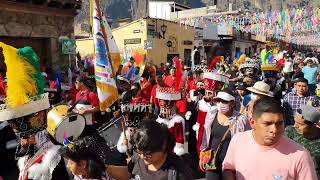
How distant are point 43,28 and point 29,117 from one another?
1292 centimetres

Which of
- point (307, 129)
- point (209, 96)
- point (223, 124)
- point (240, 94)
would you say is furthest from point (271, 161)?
point (240, 94)

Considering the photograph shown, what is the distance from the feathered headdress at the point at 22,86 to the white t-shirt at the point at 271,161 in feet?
5.28

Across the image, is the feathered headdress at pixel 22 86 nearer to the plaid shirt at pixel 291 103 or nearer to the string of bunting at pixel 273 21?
the plaid shirt at pixel 291 103

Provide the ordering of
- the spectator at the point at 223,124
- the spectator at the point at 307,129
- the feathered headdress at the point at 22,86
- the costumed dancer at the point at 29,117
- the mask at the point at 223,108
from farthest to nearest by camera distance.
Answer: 1. the mask at the point at 223,108
2. the spectator at the point at 223,124
3. the spectator at the point at 307,129
4. the feathered headdress at the point at 22,86
5. the costumed dancer at the point at 29,117

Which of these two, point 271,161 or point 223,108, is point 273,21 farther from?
point 271,161

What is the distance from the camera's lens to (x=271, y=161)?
234cm

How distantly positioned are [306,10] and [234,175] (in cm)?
2786

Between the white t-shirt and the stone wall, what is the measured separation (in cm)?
1263

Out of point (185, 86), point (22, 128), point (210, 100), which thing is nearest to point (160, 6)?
point (185, 86)

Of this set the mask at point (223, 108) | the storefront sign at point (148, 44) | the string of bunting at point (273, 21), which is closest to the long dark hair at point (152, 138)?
the mask at point (223, 108)

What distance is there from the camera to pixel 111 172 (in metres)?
2.64

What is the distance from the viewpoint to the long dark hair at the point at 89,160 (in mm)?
2391

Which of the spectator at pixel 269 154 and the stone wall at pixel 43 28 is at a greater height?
the stone wall at pixel 43 28

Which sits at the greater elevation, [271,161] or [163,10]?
[163,10]
